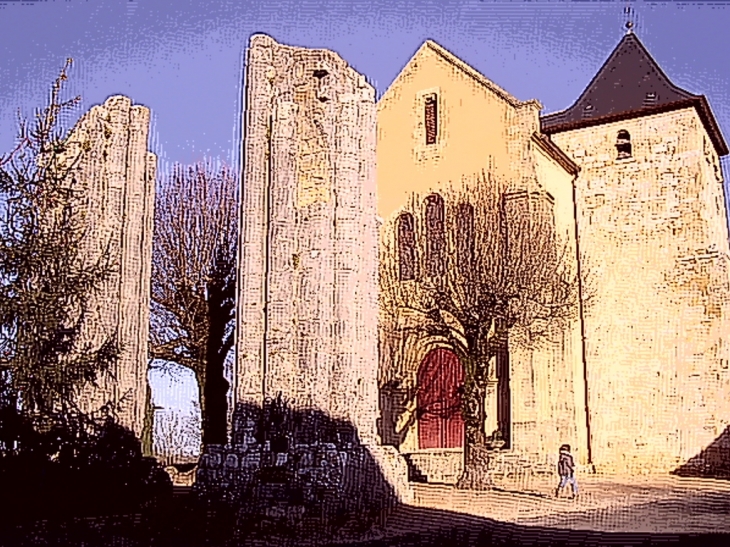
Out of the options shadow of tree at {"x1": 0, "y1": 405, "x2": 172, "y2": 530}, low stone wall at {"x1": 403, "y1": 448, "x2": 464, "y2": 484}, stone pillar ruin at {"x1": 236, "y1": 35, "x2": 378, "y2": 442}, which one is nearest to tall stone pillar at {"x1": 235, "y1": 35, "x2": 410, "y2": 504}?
stone pillar ruin at {"x1": 236, "y1": 35, "x2": 378, "y2": 442}

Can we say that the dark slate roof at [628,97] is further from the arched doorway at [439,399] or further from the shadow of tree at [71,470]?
the shadow of tree at [71,470]

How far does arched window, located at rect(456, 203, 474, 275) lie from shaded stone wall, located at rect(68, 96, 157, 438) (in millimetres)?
5601

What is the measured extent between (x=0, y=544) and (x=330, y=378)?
447 cm

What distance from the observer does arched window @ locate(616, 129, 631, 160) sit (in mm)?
21328

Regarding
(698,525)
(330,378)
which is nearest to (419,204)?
(330,378)

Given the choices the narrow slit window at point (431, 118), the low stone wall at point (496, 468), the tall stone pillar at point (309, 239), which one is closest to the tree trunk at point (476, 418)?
the low stone wall at point (496, 468)

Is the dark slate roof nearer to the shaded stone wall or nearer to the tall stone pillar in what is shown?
the tall stone pillar

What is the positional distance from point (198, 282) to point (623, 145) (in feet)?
37.5

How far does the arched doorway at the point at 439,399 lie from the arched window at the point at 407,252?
101 inches

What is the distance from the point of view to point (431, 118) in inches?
796

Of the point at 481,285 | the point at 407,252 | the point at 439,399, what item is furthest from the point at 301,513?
the point at 439,399

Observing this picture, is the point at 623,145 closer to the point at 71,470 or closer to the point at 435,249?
A: the point at 435,249

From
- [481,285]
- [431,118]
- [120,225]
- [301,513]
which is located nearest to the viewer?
[301,513]

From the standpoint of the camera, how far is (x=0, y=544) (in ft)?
24.6
